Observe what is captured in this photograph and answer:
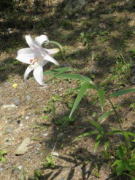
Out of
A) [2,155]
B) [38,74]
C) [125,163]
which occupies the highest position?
[38,74]

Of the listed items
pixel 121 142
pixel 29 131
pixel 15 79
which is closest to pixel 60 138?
pixel 29 131

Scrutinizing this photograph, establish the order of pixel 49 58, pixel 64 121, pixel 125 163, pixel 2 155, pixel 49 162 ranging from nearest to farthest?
pixel 49 58 < pixel 125 163 < pixel 49 162 < pixel 2 155 < pixel 64 121

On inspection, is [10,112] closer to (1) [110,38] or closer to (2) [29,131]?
(2) [29,131]

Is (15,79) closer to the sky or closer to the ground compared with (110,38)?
closer to the ground

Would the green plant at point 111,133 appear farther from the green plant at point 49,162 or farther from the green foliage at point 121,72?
the green foliage at point 121,72

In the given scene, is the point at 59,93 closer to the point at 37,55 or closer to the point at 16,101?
the point at 16,101

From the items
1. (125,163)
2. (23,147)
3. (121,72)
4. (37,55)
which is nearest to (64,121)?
(23,147)
